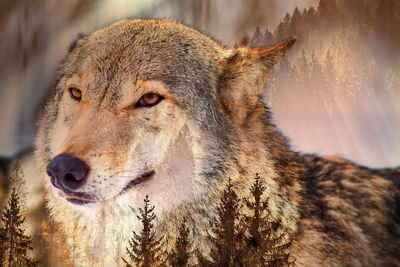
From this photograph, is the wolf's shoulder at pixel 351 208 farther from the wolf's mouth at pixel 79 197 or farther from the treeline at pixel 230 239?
the wolf's mouth at pixel 79 197

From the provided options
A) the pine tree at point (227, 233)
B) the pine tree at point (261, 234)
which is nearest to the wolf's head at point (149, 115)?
the pine tree at point (227, 233)

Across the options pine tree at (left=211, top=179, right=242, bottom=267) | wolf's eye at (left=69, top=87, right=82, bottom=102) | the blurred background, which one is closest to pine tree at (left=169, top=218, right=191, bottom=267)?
pine tree at (left=211, top=179, right=242, bottom=267)

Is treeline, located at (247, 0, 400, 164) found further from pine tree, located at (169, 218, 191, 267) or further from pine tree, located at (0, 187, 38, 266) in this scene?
pine tree, located at (0, 187, 38, 266)

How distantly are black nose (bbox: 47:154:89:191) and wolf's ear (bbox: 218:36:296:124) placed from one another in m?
1.02

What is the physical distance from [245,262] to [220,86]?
1152 mm

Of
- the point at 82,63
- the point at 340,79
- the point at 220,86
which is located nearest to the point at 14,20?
the point at 82,63

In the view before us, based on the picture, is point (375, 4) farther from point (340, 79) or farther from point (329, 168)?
point (329, 168)

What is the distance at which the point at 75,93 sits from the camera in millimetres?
2672

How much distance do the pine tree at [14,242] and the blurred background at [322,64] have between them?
0.64m

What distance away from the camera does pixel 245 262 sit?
2.50 meters

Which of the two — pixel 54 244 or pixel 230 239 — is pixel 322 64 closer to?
pixel 230 239

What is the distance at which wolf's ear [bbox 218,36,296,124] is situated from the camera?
267cm

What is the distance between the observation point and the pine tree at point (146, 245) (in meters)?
2.50
